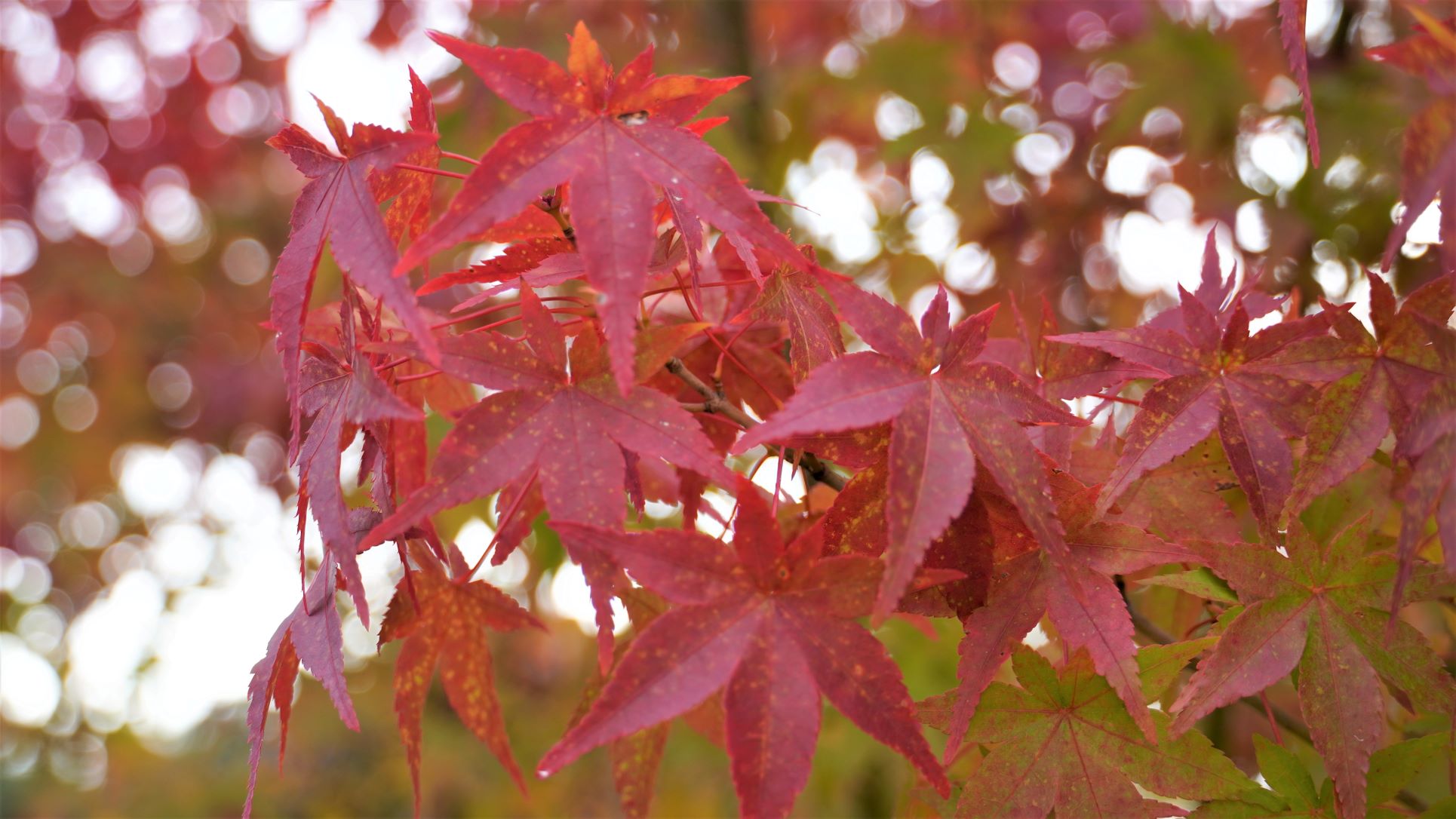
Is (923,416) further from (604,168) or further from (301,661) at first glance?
(301,661)

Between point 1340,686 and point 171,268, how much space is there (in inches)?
174

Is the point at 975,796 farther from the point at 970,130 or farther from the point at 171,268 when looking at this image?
the point at 171,268

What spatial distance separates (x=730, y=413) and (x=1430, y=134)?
51 cm

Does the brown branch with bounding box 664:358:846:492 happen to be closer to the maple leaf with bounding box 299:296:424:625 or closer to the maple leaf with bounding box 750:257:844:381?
the maple leaf with bounding box 750:257:844:381

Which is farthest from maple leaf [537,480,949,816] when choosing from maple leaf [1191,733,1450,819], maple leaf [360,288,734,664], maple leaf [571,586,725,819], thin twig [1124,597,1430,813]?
thin twig [1124,597,1430,813]

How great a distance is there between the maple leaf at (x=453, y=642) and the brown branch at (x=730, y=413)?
9.6 inches

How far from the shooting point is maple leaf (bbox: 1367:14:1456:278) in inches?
24.1

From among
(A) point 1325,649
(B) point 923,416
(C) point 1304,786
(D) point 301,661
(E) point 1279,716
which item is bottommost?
(E) point 1279,716

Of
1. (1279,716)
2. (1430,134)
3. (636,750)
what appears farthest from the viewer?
(1279,716)

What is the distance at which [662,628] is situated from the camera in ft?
2.03

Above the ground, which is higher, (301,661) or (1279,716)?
(301,661)

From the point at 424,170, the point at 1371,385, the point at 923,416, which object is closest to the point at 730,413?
the point at 923,416

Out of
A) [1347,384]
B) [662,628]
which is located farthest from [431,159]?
[1347,384]

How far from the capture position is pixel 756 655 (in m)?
0.63
